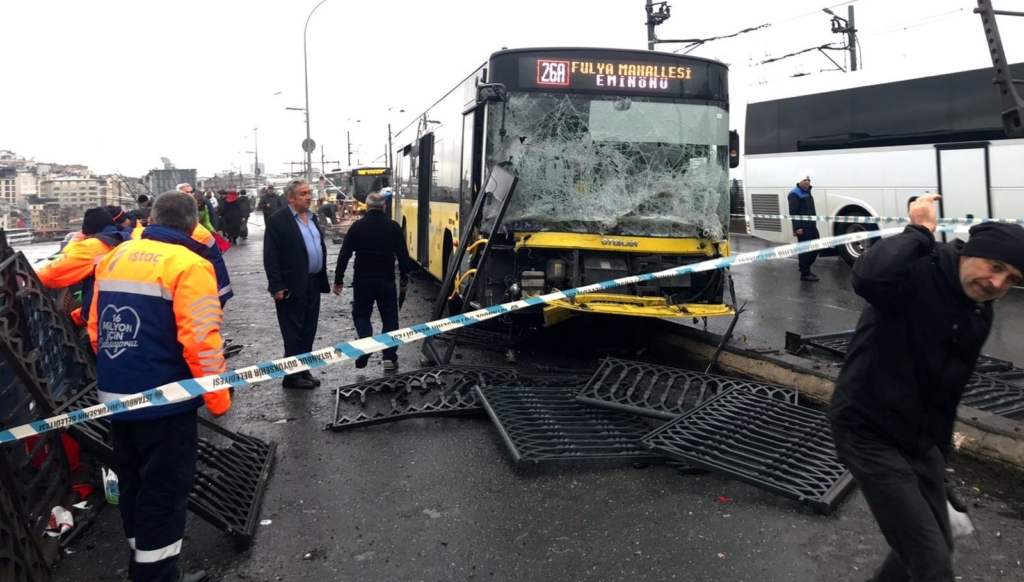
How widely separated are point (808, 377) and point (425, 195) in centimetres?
725

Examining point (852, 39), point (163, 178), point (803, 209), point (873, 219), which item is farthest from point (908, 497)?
point (852, 39)

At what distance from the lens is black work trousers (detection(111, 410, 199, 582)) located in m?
3.14

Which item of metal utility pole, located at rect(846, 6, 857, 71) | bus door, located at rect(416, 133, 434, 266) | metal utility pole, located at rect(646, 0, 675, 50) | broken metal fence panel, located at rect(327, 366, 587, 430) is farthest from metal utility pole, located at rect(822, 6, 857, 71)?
broken metal fence panel, located at rect(327, 366, 587, 430)

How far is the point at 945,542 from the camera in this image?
2562 mm

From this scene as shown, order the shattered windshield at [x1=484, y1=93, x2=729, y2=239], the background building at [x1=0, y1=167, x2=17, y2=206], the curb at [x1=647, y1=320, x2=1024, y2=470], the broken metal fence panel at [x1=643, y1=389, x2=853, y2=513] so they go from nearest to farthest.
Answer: the broken metal fence panel at [x1=643, y1=389, x2=853, y2=513] < the curb at [x1=647, y1=320, x2=1024, y2=470] < the shattered windshield at [x1=484, y1=93, x2=729, y2=239] < the background building at [x1=0, y1=167, x2=17, y2=206]

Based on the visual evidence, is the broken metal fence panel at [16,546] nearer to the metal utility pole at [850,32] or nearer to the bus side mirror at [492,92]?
the bus side mirror at [492,92]

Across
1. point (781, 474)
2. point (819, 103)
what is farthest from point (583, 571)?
point (819, 103)

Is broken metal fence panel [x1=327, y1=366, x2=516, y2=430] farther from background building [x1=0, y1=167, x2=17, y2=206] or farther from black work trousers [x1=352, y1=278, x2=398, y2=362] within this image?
background building [x1=0, y1=167, x2=17, y2=206]

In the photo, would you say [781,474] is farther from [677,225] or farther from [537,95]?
[537,95]

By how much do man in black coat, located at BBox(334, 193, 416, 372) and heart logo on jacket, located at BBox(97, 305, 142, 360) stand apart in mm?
3939

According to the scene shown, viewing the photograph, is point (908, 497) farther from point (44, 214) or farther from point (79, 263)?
point (44, 214)

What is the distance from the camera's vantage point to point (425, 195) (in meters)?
11.7

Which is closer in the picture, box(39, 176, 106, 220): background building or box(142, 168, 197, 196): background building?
box(39, 176, 106, 220): background building

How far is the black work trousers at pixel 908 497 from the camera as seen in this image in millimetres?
2504
